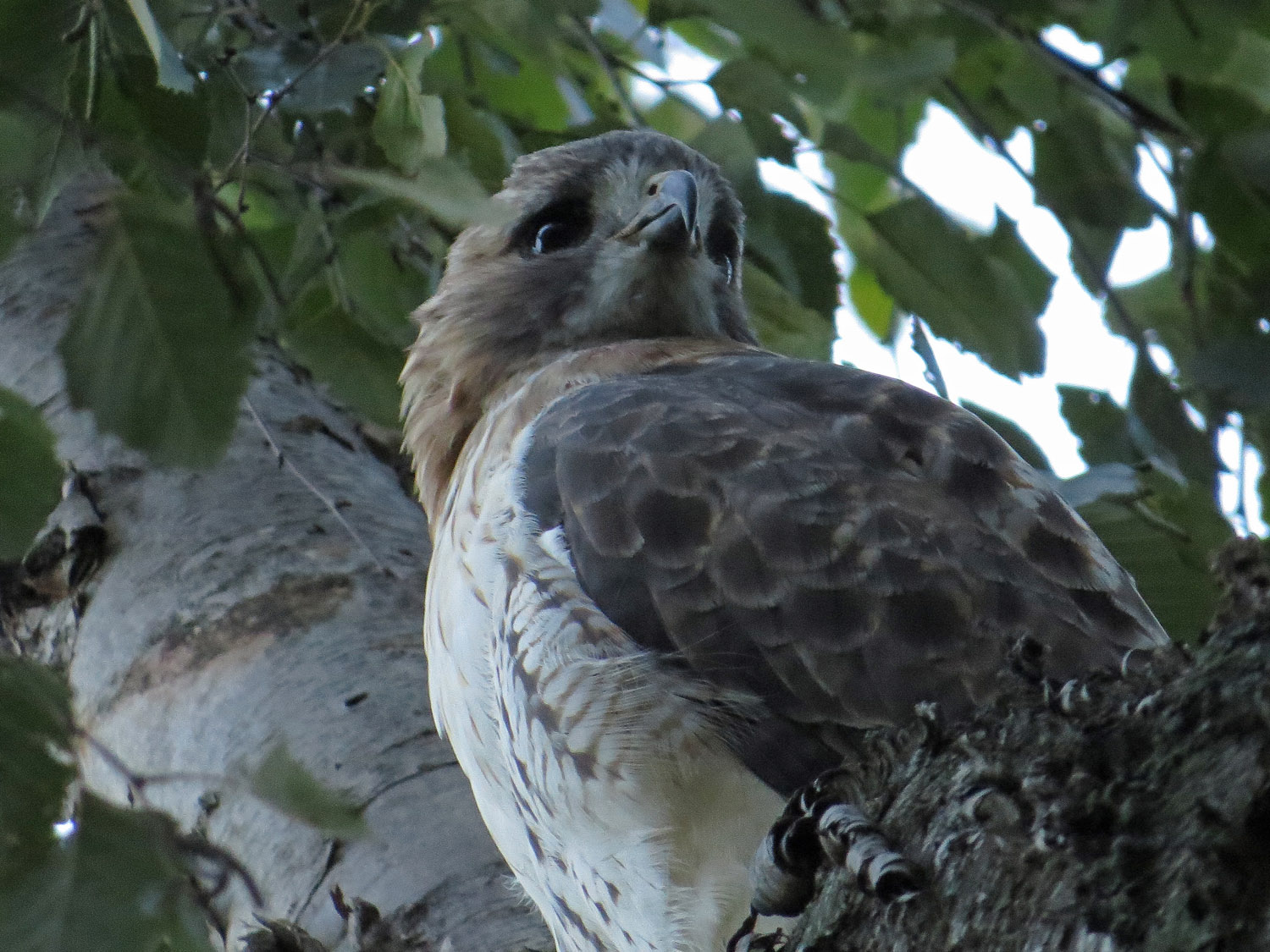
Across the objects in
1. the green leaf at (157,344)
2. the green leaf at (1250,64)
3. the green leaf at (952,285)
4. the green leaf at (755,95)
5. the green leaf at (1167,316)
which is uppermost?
the green leaf at (157,344)

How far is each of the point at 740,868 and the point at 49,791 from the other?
114 cm

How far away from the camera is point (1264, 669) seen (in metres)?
1.20

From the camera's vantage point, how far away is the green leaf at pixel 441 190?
4.38ft

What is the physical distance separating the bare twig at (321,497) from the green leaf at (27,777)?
5.35 ft

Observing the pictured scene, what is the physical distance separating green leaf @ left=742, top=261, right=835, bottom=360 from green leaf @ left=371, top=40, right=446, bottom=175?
3.82ft

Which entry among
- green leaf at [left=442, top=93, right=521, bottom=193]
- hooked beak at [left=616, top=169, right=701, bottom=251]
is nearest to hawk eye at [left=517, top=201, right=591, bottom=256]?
hooked beak at [left=616, top=169, right=701, bottom=251]

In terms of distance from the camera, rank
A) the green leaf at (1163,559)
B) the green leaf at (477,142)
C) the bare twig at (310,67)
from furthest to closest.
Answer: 1. the green leaf at (477,142)
2. the green leaf at (1163,559)
3. the bare twig at (310,67)

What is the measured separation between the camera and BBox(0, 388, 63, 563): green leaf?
1.45 metres

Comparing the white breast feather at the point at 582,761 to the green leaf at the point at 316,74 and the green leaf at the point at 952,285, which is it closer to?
A: the green leaf at the point at 316,74

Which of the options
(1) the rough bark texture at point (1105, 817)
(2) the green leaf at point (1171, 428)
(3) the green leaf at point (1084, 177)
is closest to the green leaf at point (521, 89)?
(3) the green leaf at point (1084, 177)

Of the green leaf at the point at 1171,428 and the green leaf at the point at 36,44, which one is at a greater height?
the green leaf at the point at 36,44

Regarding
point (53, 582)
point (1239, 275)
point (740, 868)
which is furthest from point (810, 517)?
point (1239, 275)

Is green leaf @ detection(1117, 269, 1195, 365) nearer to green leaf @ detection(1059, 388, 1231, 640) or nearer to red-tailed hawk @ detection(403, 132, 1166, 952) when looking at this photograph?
green leaf @ detection(1059, 388, 1231, 640)

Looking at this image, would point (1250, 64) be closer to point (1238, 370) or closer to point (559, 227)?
point (1238, 370)
